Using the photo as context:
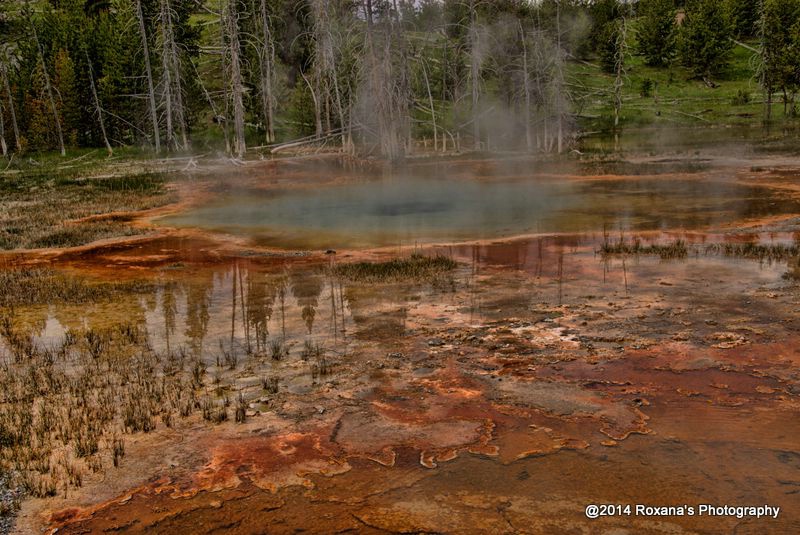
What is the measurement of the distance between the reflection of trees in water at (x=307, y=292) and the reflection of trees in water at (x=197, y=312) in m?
1.49

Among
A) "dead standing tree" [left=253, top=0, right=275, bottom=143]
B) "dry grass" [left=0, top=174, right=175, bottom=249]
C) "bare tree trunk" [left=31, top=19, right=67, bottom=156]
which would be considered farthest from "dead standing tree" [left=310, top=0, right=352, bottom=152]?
"bare tree trunk" [left=31, top=19, right=67, bottom=156]

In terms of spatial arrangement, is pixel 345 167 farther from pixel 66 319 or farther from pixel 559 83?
pixel 66 319

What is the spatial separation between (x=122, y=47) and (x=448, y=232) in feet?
134

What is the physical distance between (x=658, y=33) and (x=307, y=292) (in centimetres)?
Result: 6498

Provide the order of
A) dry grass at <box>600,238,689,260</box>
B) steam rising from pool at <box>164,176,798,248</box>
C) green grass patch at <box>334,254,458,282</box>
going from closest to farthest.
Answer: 1. green grass patch at <box>334,254,458,282</box>
2. dry grass at <box>600,238,689,260</box>
3. steam rising from pool at <box>164,176,798,248</box>

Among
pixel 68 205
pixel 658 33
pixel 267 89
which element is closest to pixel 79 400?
pixel 68 205

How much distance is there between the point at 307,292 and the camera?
11.6m

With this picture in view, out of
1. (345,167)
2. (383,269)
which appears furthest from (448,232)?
(345,167)

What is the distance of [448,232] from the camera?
16984 mm

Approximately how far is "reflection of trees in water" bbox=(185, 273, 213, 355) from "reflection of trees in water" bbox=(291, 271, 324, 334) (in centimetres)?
149

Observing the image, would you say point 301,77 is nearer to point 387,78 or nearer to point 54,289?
point 387,78

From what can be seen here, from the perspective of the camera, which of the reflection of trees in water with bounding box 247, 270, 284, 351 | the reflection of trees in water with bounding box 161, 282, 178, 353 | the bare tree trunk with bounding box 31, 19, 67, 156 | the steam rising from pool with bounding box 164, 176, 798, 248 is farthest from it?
the bare tree trunk with bounding box 31, 19, 67, 156

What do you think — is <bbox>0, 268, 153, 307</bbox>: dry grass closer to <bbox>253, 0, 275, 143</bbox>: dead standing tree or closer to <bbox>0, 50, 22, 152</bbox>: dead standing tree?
<bbox>253, 0, 275, 143</bbox>: dead standing tree

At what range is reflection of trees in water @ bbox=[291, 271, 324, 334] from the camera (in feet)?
33.4
